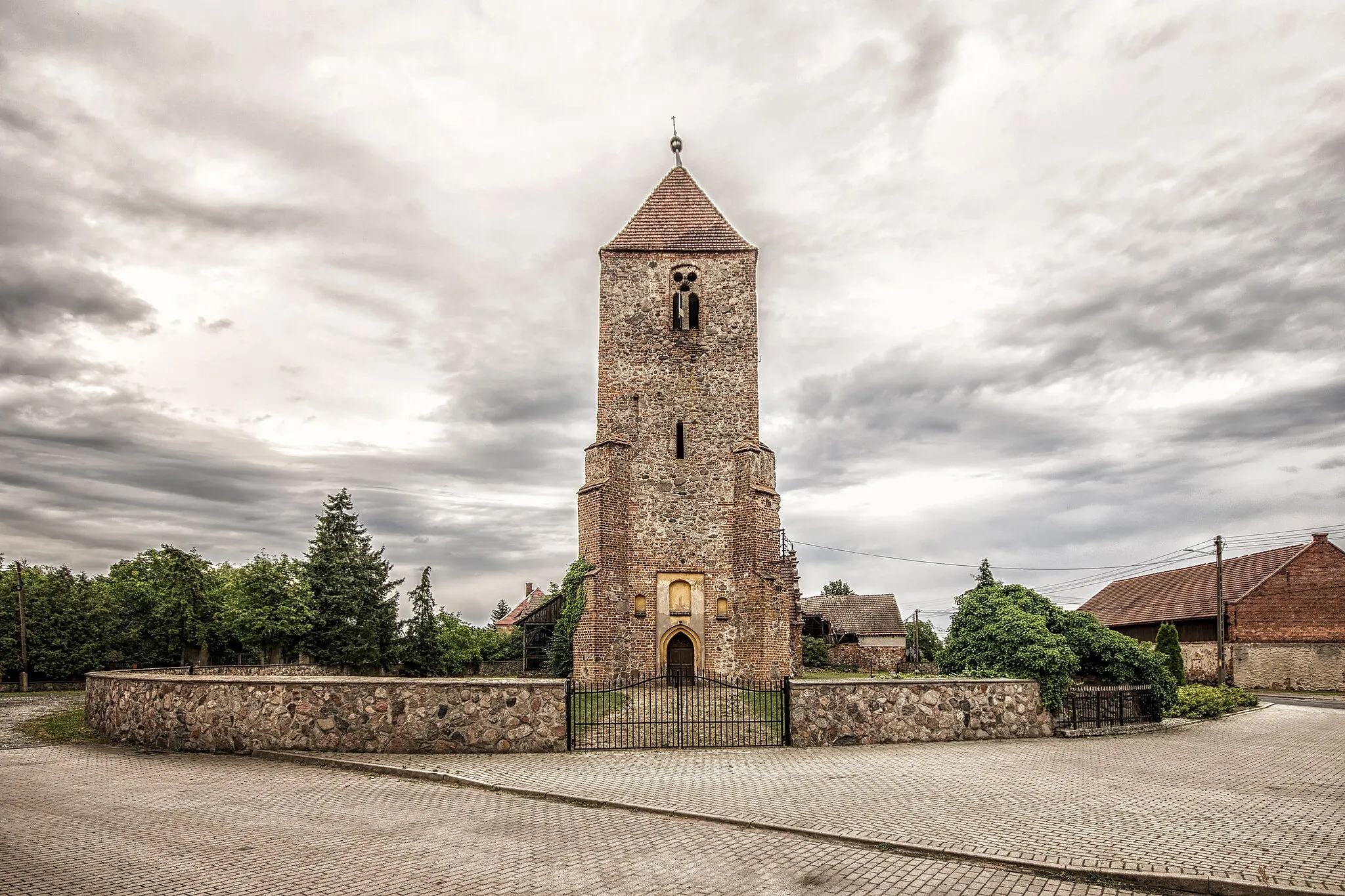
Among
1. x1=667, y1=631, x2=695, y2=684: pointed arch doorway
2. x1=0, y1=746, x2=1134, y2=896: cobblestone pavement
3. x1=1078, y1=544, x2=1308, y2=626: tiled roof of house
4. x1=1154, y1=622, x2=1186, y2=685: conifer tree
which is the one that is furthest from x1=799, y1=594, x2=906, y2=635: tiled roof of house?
x1=0, y1=746, x2=1134, y2=896: cobblestone pavement

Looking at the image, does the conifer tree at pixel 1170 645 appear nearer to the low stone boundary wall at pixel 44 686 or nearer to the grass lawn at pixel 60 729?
the grass lawn at pixel 60 729

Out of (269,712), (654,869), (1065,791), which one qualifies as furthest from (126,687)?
(1065,791)

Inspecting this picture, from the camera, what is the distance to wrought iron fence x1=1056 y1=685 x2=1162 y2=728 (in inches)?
699

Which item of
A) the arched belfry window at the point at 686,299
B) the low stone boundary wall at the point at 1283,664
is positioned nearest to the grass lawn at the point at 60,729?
the arched belfry window at the point at 686,299

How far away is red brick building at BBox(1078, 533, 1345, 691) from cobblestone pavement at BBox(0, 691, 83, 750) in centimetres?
4687

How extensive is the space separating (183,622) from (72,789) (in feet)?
105

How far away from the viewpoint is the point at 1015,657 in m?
17.8

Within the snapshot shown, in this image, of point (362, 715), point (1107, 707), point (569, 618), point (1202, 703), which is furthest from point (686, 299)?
point (1202, 703)

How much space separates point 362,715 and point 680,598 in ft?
46.3

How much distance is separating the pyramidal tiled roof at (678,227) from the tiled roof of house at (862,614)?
116 feet

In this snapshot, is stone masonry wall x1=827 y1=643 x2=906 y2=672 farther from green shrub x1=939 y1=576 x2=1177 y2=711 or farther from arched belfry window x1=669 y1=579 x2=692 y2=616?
green shrub x1=939 y1=576 x2=1177 y2=711

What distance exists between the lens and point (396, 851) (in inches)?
327

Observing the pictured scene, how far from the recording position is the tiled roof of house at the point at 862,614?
6081 cm

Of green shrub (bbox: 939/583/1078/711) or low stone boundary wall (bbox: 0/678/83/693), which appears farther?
low stone boundary wall (bbox: 0/678/83/693)
